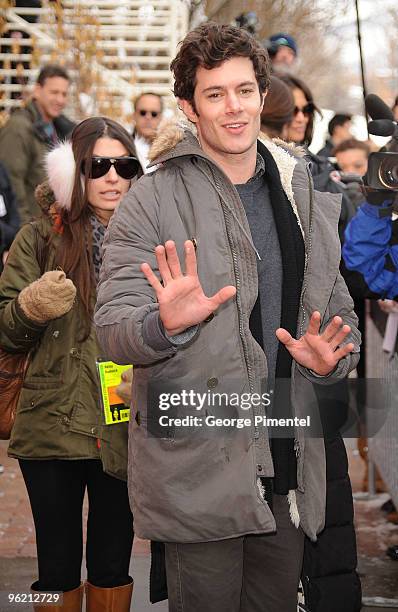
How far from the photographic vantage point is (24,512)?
6.63 m

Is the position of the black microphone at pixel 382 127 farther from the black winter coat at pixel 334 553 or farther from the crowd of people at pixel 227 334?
the black winter coat at pixel 334 553

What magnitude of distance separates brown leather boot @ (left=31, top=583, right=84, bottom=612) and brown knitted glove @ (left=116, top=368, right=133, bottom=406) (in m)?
0.75

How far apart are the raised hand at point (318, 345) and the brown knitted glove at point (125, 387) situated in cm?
93

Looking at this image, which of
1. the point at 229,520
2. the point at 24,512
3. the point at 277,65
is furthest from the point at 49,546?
the point at 277,65

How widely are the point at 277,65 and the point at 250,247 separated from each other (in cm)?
507

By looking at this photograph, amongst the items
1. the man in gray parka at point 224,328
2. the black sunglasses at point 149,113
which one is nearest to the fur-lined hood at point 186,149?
the man in gray parka at point 224,328

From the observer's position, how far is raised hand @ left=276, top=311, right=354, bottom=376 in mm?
3148

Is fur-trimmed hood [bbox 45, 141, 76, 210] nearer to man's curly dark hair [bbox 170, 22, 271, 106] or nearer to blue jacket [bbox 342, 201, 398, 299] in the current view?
man's curly dark hair [bbox 170, 22, 271, 106]

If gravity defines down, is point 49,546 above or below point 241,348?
below

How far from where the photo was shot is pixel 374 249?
445cm

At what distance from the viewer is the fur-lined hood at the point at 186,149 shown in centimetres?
328

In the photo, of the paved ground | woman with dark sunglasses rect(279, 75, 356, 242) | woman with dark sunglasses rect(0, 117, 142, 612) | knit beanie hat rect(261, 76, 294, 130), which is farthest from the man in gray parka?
woman with dark sunglasses rect(279, 75, 356, 242)

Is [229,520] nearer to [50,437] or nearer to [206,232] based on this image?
[206,232]

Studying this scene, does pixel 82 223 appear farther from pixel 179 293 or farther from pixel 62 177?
pixel 179 293
